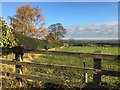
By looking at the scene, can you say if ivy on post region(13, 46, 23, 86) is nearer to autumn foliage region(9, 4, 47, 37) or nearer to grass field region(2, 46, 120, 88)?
grass field region(2, 46, 120, 88)

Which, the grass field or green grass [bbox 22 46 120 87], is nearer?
the grass field

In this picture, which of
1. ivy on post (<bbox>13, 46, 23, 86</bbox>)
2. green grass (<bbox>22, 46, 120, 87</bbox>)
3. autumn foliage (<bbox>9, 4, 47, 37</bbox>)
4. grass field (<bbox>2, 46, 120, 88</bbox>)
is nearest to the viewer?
ivy on post (<bbox>13, 46, 23, 86</bbox>)

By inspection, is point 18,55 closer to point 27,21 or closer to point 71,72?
point 71,72

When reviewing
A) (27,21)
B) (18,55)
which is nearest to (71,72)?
(18,55)

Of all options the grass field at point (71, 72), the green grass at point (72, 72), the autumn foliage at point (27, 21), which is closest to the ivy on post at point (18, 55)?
the grass field at point (71, 72)

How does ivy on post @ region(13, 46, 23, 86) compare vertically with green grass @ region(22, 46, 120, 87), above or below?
above

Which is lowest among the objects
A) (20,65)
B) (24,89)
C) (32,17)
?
(24,89)

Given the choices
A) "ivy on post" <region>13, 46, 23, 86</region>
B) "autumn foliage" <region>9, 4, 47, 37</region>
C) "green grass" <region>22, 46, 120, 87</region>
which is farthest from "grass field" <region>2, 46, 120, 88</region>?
"autumn foliage" <region>9, 4, 47, 37</region>

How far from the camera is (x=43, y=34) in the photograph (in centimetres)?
5669

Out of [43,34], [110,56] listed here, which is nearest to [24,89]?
[110,56]

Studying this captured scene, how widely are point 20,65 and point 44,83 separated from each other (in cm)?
105

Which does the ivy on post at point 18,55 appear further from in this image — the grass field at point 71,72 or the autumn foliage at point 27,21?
the autumn foliage at point 27,21

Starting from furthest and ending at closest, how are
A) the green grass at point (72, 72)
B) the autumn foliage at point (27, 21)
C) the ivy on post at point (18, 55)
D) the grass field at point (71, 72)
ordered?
the autumn foliage at point (27, 21), the green grass at point (72, 72), the grass field at point (71, 72), the ivy on post at point (18, 55)

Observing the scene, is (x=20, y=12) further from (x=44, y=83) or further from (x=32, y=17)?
(x=44, y=83)
